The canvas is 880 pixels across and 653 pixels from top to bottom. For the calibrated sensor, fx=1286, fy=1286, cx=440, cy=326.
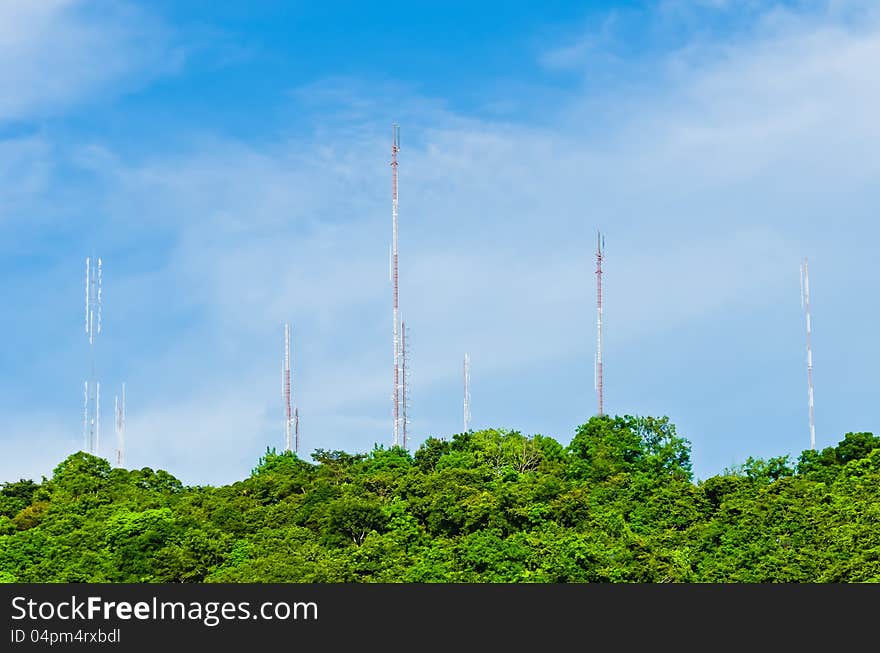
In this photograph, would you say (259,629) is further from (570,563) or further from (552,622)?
(570,563)

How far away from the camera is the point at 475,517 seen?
43250 mm

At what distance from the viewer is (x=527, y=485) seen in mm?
46156

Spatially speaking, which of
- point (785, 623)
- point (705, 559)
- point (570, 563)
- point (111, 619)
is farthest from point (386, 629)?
point (705, 559)

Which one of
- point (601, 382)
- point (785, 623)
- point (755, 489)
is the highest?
point (601, 382)

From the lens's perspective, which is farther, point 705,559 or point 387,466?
point 387,466

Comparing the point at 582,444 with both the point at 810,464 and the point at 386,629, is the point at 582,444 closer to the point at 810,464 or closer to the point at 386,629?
the point at 810,464

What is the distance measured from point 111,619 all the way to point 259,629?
301cm

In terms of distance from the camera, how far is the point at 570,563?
37.9 meters

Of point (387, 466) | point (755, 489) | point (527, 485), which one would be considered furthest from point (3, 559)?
point (755, 489)

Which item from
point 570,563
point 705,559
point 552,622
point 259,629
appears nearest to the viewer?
point 259,629

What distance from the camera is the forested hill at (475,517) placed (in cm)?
3900

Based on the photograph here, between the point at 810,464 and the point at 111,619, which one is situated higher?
the point at 810,464

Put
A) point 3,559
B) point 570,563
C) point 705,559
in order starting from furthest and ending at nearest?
point 3,559, point 705,559, point 570,563

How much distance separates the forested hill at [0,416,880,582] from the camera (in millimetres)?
39000
